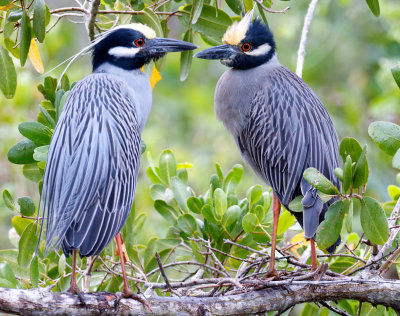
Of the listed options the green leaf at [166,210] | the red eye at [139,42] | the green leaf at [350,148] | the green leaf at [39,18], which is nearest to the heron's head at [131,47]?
the red eye at [139,42]

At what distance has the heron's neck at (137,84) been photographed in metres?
3.43

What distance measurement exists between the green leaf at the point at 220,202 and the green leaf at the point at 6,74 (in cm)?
112

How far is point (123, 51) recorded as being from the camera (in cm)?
341

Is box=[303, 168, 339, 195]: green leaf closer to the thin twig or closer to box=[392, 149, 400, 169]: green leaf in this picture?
box=[392, 149, 400, 169]: green leaf

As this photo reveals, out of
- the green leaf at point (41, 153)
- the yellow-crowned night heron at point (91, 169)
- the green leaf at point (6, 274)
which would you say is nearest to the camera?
the yellow-crowned night heron at point (91, 169)

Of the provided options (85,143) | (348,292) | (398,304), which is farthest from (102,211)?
(398,304)

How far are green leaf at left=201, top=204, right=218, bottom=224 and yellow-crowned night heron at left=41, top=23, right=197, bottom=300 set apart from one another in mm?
418

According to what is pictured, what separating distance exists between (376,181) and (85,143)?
3565 mm

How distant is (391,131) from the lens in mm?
2561

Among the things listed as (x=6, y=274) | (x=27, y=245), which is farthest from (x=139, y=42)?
(x=6, y=274)

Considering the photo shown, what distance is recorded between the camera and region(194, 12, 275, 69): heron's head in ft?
11.8

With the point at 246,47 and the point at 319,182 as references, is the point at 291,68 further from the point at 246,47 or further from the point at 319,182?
the point at 319,182

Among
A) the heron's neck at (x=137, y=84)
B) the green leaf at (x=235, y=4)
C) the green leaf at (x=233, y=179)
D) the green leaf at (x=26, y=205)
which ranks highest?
the green leaf at (x=235, y=4)

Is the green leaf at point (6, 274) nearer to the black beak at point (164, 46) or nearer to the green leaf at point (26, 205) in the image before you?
the green leaf at point (26, 205)
